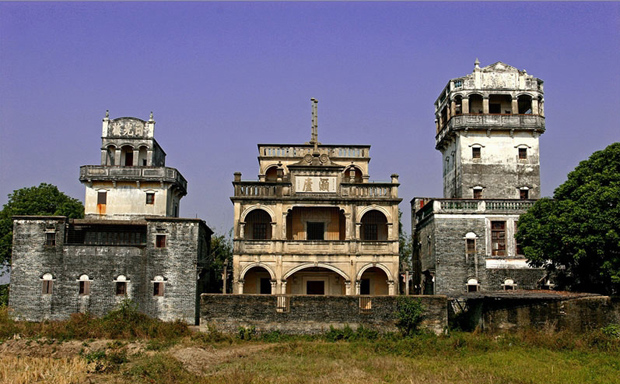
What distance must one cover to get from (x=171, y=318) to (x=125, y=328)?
353 centimetres

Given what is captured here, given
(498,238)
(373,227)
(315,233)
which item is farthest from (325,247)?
(498,238)

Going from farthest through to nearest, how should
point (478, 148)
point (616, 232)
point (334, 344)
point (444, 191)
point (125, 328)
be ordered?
point (444, 191) → point (478, 148) → point (125, 328) → point (334, 344) → point (616, 232)

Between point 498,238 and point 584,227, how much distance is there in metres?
8.42

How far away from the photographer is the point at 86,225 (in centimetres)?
3778

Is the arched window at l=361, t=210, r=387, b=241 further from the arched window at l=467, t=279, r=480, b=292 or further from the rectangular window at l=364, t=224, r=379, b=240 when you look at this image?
the arched window at l=467, t=279, r=480, b=292

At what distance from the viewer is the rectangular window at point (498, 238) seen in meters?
36.2

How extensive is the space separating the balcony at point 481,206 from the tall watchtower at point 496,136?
151 inches

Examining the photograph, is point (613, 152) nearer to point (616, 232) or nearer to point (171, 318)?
point (616, 232)

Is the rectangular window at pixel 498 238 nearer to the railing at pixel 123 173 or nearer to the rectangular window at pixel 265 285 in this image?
the rectangular window at pixel 265 285

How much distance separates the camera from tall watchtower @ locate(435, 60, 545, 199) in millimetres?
40812

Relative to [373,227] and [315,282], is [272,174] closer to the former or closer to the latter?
[373,227]

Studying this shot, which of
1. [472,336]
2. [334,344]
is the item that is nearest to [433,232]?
[472,336]

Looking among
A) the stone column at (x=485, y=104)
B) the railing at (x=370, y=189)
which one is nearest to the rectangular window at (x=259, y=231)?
the railing at (x=370, y=189)

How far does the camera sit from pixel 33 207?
147ft
